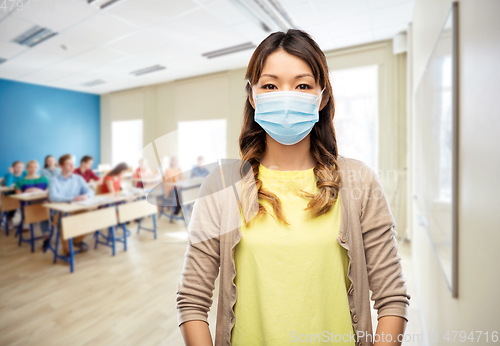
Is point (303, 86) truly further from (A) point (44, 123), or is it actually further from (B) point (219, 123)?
(A) point (44, 123)

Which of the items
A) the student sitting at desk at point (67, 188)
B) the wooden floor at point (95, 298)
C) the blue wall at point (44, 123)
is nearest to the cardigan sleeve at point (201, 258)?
the wooden floor at point (95, 298)

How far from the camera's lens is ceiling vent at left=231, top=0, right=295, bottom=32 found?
10.3ft

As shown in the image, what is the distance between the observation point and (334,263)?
740mm

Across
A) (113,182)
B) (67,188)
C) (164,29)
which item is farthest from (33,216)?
(164,29)

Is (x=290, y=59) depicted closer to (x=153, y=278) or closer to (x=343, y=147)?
(x=153, y=278)

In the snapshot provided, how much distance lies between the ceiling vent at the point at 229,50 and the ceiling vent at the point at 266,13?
29.2 inches

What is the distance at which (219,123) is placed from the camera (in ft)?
11.4

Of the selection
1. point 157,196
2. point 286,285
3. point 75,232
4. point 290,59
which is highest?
point 290,59

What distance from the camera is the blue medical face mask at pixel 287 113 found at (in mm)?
802

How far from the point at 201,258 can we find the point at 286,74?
0.56 metres

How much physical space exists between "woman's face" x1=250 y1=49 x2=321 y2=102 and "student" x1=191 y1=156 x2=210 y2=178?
0.29 metres

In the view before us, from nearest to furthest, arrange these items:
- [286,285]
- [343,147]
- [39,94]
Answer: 1. [286,285]
2. [343,147]
3. [39,94]

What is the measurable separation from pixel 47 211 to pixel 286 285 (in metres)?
4.61

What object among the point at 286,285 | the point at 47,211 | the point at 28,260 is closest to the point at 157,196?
the point at 286,285
